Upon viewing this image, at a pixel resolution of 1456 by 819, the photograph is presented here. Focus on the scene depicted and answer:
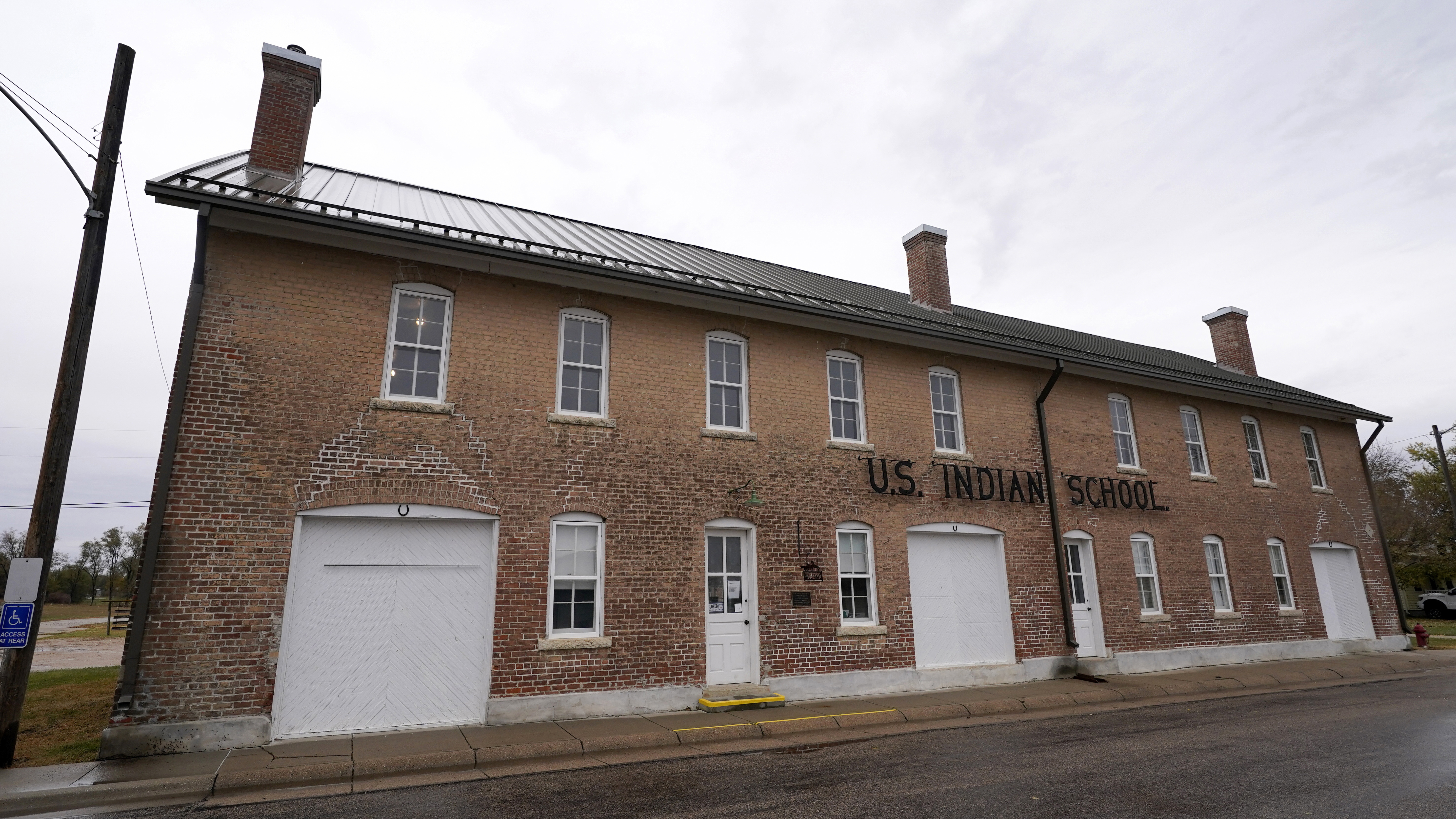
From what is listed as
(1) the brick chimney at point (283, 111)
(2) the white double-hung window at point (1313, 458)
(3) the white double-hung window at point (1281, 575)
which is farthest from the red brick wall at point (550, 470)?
(2) the white double-hung window at point (1313, 458)

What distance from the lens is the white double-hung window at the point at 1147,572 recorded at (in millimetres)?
→ 14930

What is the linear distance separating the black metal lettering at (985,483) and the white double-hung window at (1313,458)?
11432mm

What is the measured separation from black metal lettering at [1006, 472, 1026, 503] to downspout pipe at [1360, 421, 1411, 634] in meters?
12.4

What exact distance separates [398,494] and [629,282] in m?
4.28

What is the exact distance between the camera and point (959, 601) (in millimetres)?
12797

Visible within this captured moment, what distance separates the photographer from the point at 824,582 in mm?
11469

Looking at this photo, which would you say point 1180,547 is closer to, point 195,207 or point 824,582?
point 824,582

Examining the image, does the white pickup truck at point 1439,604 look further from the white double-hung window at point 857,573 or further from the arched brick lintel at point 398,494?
the arched brick lintel at point 398,494

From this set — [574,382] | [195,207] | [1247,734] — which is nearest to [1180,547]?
[1247,734]

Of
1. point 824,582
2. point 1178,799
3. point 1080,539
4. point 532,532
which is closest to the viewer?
point 1178,799

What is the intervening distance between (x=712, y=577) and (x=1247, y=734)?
22.8 feet

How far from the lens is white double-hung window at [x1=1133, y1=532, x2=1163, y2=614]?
1493 cm

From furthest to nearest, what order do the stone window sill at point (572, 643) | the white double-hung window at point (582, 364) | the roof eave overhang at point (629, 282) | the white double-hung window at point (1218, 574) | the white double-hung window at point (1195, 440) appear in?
1. the white double-hung window at point (1195, 440)
2. the white double-hung window at point (1218, 574)
3. the white double-hung window at point (582, 364)
4. the stone window sill at point (572, 643)
5. the roof eave overhang at point (629, 282)

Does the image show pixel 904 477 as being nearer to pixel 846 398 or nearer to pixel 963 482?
pixel 963 482
